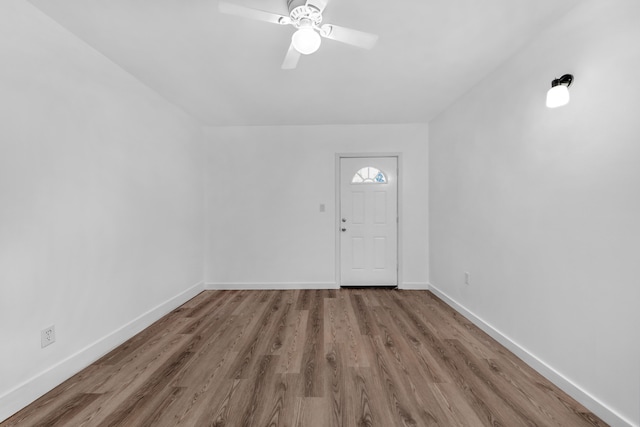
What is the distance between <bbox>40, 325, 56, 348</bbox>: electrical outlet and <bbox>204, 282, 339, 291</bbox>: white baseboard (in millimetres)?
2407

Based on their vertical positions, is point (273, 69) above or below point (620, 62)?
above

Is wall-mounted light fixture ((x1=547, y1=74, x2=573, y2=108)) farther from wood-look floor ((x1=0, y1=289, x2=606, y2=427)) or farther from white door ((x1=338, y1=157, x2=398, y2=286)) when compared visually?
white door ((x1=338, y1=157, x2=398, y2=286))

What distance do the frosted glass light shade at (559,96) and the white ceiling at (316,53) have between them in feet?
1.69

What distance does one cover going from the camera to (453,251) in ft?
11.5

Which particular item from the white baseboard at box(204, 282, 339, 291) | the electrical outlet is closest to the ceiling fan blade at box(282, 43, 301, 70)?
the electrical outlet

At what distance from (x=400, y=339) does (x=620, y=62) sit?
235 centimetres

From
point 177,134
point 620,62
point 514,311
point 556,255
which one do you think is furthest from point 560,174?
point 177,134

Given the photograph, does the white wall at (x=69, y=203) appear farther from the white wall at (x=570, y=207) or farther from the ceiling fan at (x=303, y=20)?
the white wall at (x=570, y=207)

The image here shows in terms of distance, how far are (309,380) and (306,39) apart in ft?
7.03

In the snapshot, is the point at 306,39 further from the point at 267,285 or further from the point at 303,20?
the point at 267,285

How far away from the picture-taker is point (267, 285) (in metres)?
4.32

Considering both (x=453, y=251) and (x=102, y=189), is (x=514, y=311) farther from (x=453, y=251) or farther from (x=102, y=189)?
(x=102, y=189)

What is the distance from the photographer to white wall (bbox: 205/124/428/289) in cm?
428

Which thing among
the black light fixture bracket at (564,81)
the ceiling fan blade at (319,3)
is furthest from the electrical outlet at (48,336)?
the black light fixture bracket at (564,81)
